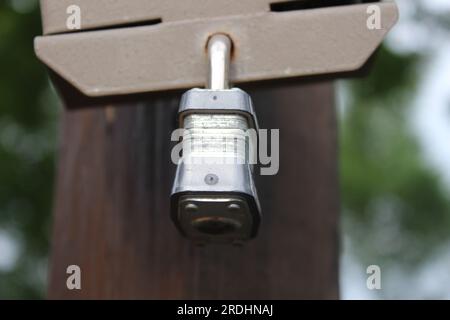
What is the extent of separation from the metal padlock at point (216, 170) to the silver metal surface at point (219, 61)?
0.08 m

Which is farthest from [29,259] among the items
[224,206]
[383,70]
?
→ [224,206]

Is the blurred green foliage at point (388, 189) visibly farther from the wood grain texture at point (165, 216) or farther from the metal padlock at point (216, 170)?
the metal padlock at point (216, 170)

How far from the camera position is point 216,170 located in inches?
57.5

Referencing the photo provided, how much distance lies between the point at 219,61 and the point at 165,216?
0.65 m

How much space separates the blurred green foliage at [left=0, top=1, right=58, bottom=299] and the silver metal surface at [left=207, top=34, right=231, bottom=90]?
2.37 meters

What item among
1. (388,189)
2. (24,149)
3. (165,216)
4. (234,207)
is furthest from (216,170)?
(388,189)

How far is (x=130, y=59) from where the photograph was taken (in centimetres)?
178

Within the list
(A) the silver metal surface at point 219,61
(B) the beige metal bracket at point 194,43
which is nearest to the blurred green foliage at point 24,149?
(B) the beige metal bracket at point 194,43

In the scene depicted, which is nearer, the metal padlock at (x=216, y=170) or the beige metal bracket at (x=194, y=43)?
the metal padlock at (x=216, y=170)

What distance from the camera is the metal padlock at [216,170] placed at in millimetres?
1452

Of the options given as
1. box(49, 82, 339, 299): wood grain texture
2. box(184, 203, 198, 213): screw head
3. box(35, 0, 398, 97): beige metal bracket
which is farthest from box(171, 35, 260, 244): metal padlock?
box(49, 82, 339, 299): wood grain texture

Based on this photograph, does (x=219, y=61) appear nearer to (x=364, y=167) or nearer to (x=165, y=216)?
(x=165, y=216)

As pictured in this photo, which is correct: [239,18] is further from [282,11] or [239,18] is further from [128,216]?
[128,216]

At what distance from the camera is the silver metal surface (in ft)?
5.44
